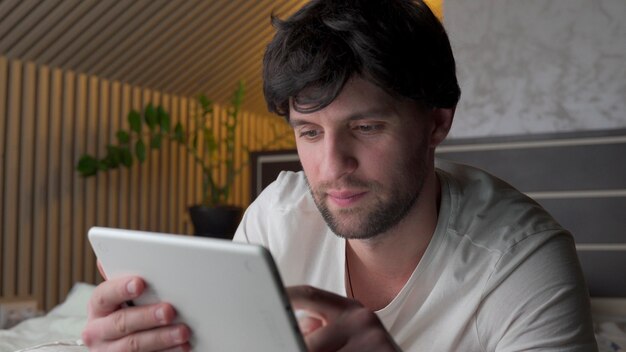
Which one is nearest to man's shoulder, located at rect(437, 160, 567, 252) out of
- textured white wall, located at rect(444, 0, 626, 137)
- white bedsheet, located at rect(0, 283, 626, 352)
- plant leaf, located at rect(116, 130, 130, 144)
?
white bedsheet, located at rect(0, 283, 626, 352)

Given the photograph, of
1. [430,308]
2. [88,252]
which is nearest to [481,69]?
[430,308]

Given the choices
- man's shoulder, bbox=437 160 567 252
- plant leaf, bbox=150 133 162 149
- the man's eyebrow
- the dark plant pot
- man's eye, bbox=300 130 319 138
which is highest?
plant leaf, bbox=150 133 162 149

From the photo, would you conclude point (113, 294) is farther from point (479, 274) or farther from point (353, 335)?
point (479, 274)

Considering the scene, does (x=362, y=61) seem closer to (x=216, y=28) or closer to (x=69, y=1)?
(x=69, y=1)

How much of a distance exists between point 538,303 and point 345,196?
1.19 feet

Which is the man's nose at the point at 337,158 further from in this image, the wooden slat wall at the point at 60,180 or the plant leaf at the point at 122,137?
the plant leaf at the point at 122,137

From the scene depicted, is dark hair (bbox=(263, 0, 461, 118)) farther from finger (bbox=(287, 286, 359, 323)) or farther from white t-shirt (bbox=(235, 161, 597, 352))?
finger (bbox=(287, 286, 359, 323))

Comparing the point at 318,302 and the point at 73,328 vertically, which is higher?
the point at 318,302

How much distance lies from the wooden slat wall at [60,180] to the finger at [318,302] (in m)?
3.97

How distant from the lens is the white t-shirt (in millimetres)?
1048

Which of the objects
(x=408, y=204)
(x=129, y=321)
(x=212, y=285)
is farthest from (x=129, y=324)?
(x=408, y=204)

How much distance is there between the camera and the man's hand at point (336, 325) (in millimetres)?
761

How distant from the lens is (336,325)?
30.3 inches

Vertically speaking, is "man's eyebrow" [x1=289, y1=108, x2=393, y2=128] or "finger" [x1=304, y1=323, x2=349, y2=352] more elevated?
"man's eyebrow" [x1=289, y1=108, x2=393, y2=128]
